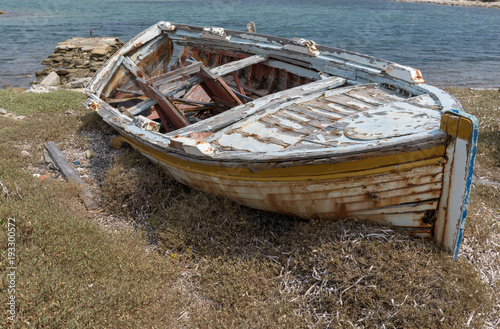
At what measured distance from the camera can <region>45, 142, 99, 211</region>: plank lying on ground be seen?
212 inches

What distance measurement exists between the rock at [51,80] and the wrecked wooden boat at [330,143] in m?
10.5

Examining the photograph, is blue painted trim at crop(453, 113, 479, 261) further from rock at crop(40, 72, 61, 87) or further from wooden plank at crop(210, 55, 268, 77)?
rock at crop(40, 72, 61, 87)

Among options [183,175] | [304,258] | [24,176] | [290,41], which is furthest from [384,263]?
[24,176]

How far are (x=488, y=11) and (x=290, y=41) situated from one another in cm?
4912

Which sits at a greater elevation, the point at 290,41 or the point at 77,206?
the point at 290,41

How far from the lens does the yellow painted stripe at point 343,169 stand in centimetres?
324

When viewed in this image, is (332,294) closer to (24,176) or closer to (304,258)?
(304,258)

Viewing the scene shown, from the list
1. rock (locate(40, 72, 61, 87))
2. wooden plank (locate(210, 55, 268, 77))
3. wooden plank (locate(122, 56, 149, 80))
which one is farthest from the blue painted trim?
rock (locate(40, 72, 61, 87))

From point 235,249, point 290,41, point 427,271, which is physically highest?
point 290,41

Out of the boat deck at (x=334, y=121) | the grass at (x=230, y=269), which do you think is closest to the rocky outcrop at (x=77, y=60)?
the grass at (x=230, y=269)

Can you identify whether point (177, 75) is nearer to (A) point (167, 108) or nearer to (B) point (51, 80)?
(A) point (167, 108)

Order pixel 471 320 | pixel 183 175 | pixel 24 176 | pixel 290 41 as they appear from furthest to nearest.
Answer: pixel 290 41, pixel 24 176, pixel 183 175, pixel 471 320

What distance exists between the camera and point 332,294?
3.46 m

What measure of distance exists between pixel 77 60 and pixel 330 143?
18110 millimetres
